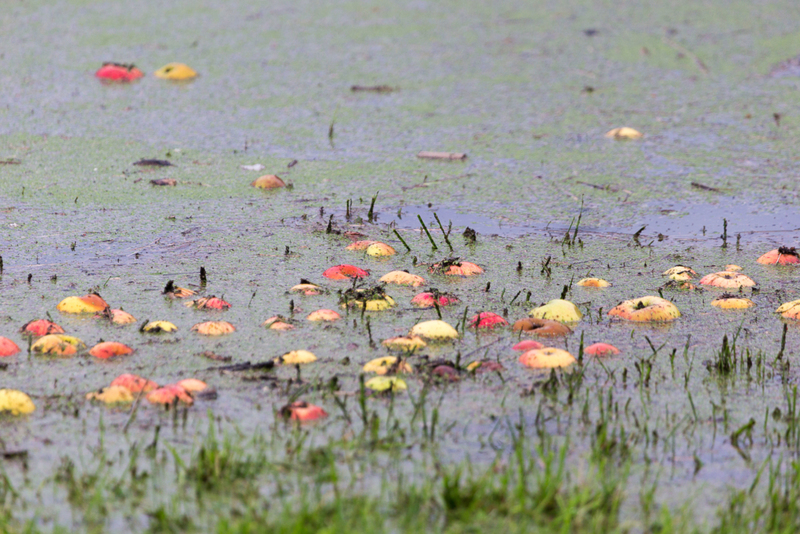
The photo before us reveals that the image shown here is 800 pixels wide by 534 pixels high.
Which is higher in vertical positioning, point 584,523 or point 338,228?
point 338,228

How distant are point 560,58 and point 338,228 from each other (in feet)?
11.8

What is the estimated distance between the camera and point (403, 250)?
11.6ft

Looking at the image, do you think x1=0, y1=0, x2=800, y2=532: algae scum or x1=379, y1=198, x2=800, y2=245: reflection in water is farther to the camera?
x1=379, y1=198, x2=800, y2=245: reflection in water

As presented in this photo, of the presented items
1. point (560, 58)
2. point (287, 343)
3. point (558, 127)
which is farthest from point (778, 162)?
point (287, 343)

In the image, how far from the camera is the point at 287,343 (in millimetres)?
2578

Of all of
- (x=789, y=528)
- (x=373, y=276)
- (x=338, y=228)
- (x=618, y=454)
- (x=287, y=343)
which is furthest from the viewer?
(x=338, y=228)

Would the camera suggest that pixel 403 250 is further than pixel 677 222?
No

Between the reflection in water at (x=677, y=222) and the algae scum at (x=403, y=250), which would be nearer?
the algae scum at (x=403, y=250)

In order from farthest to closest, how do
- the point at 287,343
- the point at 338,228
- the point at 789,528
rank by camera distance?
the point at 338,228 → the point at 287,343 → the point at 789,528

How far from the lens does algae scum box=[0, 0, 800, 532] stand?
179cm

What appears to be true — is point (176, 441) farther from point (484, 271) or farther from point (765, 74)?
point (765, 74)

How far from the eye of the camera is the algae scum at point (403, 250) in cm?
179

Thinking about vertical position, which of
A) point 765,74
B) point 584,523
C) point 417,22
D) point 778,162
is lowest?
point 584,523

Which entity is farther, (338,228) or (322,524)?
(338,228)
